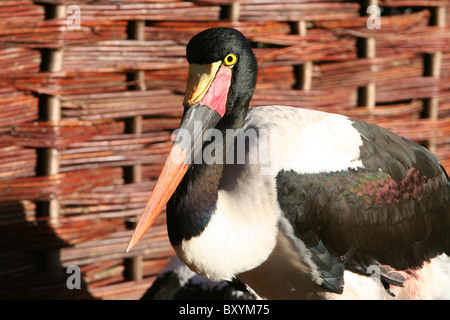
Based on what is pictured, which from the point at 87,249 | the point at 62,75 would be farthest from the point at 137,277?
the point at 62,75

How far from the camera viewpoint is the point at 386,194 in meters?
2.75

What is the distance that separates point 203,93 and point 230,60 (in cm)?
15

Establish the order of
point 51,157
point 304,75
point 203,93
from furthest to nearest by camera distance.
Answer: point 304,75, point 51,157, point 203,93

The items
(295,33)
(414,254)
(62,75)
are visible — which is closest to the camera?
(414,254)

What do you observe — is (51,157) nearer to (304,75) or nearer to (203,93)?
(203,93)

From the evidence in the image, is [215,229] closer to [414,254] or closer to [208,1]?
[414,254]

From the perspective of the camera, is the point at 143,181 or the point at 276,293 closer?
the point at 276,293

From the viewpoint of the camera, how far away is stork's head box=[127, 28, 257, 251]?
8.09 ft

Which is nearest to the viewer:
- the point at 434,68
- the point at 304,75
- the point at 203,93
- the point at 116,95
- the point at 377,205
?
the point at 203,93

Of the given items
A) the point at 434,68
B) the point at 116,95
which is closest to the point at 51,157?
the point at 116,95

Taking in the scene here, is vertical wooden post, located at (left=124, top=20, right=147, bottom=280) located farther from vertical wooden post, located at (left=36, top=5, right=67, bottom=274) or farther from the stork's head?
the stork's head

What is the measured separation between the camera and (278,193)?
258 centimetres

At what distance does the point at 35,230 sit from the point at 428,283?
192 centimetres

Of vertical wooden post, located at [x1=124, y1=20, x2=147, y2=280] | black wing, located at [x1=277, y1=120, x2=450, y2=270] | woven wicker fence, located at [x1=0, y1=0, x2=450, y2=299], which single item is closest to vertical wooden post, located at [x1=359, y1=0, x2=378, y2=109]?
woven wicker fence, located at [x1=0, y1=0, x2=450, y2=299]
